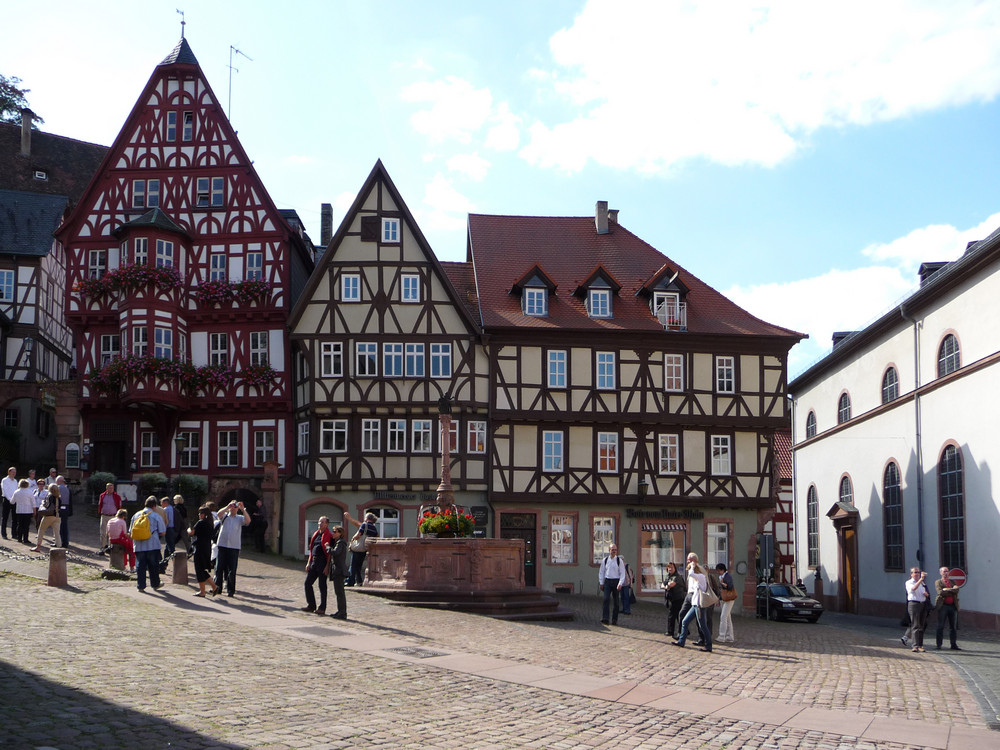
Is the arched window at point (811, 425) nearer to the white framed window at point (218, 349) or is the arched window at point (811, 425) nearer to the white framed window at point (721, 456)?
the white framed window at point (721, 456)

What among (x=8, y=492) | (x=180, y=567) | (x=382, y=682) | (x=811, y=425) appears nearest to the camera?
(x=382, y=682)

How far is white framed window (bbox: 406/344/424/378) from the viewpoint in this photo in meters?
38.2

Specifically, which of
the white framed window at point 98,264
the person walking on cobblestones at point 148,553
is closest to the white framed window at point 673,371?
the white framed window at point 98,264

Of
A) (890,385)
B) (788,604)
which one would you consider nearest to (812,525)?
(890,385)

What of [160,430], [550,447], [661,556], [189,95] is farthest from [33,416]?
[661,556]

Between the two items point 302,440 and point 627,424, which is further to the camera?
point 302,440

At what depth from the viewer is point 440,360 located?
1512 inches

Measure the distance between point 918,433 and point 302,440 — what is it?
20.8 m

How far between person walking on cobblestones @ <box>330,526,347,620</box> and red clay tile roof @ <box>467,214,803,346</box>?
18516 mm

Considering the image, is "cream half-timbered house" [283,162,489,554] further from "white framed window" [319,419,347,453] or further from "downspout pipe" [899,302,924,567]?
"downspout pipe" [899,302,924,567]

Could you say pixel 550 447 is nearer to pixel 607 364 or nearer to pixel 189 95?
pixel 607 364

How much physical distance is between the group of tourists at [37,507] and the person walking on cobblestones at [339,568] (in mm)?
8627

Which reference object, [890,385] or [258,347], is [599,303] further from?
A: [258,347]

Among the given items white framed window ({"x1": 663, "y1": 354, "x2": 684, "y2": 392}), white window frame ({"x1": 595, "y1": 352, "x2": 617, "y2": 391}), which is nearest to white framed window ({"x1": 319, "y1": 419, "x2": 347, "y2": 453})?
white window frame ({"x1": 595, "y1": 352, "x2": 617, "y2": 391})
